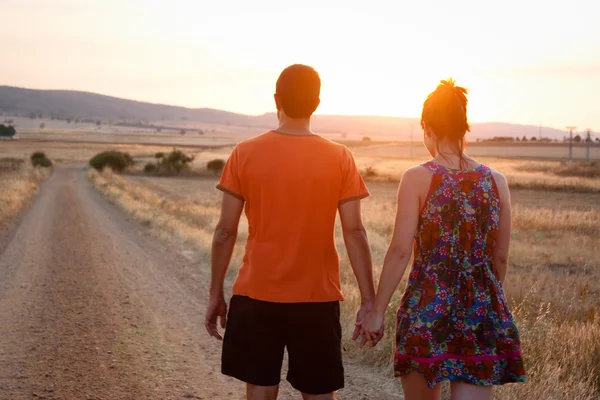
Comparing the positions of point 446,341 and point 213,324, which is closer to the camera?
point 446,341

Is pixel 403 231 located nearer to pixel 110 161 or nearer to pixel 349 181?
pixel 349 181

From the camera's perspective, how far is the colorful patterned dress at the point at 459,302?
3162mm

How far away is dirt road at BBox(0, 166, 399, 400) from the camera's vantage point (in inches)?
218

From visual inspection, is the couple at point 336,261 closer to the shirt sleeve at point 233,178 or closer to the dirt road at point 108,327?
the shirt sleeve at point 233,178

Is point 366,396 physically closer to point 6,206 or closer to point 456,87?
point 456,87

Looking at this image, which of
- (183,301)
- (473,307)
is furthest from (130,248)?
(473,307)

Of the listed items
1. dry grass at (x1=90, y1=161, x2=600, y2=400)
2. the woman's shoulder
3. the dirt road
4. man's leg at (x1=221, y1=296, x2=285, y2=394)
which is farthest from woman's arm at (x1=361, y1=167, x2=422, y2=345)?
the dirt road

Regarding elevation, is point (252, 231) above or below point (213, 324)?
above

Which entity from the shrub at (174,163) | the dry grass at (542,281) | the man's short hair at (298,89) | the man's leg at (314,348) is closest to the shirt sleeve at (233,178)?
the man's short hair at (298,89)

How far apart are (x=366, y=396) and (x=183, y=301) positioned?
421 centimetres

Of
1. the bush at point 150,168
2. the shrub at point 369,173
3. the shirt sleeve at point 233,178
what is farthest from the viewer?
the bush at point 150,168

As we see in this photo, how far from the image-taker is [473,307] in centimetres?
317

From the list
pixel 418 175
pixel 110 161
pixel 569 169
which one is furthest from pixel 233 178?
pixel 569 169

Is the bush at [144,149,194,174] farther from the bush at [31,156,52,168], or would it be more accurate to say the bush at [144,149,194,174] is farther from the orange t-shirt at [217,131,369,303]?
the orange t-shirt at [217,131,369,303]
